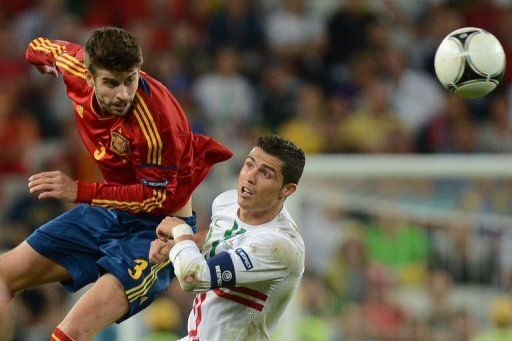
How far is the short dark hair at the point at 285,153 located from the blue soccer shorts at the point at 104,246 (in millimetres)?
680

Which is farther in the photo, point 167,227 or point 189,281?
point 167,227

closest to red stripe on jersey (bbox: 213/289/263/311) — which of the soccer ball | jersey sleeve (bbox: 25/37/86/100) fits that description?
jersey sleeve (bbox: 25/37/86/100)

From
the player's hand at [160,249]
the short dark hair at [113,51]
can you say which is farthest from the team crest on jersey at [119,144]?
the player's hand at [160,249]

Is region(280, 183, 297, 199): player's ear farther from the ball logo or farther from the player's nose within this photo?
the player's nose

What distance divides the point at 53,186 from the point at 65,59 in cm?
87

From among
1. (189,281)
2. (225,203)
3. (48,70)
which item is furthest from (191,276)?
(48,70)

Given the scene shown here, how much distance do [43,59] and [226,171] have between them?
12.7 feet

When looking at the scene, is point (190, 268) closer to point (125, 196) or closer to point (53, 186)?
point (125, 196)

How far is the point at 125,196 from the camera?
20.4 feet

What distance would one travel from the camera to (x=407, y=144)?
1183 centimetres

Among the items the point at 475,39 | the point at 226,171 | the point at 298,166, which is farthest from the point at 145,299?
the point at 226,171

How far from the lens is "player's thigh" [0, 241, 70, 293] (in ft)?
20.8

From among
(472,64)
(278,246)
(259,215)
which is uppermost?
(472,64)

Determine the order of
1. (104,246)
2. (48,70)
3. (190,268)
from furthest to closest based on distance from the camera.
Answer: (48,70)
(104,246)
(190,268)
